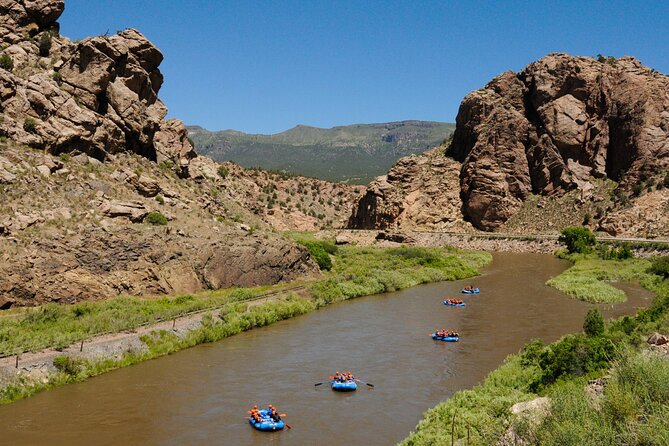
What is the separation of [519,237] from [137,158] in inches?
2379

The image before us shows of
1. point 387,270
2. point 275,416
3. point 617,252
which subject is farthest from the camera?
point 617,252

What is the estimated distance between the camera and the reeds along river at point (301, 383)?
18.8m

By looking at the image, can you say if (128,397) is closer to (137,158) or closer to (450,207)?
(137,158)

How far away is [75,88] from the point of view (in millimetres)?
47688

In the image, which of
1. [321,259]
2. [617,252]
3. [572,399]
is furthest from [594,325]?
[617,252]

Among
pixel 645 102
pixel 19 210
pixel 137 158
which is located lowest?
Answer: pixel 19 210

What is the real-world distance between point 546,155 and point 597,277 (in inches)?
2174

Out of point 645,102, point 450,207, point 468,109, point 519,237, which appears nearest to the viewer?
point 519,237

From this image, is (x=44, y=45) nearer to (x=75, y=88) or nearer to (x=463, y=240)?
(x=75, y=88)

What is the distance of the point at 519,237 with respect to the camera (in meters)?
89.4

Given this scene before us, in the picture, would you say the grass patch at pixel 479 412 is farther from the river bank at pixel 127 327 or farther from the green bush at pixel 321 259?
the green bush at pixel 321 259

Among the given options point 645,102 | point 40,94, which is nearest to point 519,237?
point 645,102

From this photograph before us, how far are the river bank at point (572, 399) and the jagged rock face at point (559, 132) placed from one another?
80.0 meters

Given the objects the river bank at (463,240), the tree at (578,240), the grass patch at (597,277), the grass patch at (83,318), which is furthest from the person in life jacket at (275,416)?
the river bank at (463,240)
